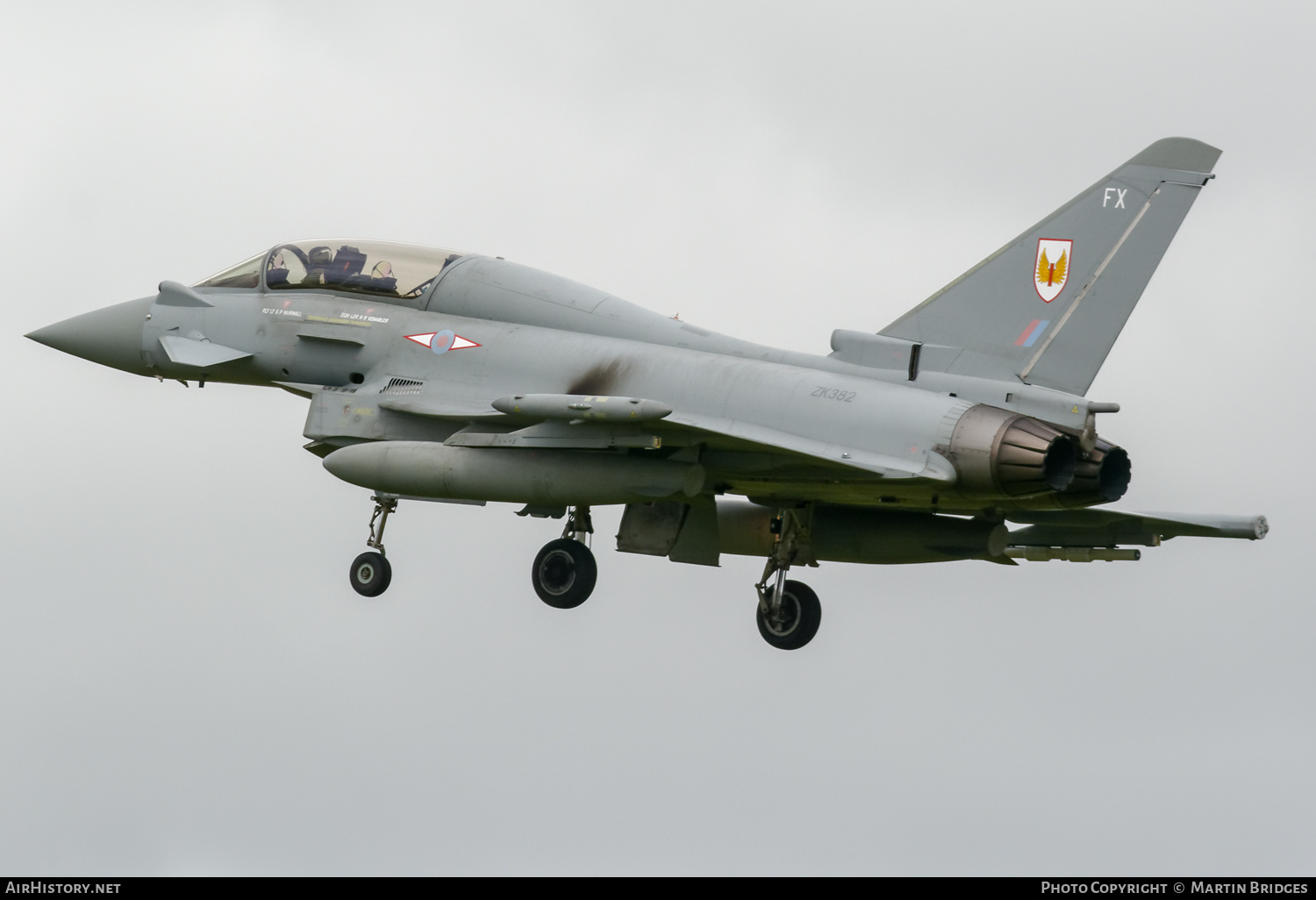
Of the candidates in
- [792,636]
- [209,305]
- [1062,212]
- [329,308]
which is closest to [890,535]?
[792,636]

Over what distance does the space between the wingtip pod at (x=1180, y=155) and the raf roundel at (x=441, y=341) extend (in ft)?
23.1

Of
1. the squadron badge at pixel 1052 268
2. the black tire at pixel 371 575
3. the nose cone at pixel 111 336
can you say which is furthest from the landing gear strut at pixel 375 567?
the squadron badge at pixel 1052 268

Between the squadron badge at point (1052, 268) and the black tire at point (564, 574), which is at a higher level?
the squadron badge at point (1052, 268)

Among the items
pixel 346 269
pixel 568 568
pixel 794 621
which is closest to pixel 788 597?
pixel 794 621

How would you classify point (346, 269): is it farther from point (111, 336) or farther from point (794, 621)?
point (794, 621)

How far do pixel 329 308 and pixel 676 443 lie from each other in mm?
5000

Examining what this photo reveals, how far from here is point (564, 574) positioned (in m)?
20.1

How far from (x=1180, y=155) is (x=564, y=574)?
7532 mm

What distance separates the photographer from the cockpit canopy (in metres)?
20.9

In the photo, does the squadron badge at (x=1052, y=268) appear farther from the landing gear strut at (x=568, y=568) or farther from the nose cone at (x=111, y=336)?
the nose cone at (x=111, y=336)

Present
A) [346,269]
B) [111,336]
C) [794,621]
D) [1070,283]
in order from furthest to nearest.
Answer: [111,336]
[346,269]
[794,621]
[1070,283]

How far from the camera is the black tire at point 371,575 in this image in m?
20.6

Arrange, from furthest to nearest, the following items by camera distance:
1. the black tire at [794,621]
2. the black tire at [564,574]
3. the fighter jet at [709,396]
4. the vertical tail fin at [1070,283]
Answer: the black tire at [794,621], the black tire at [564,574], the vertical tail fin at [1070,283], the fighter jet at [709,396]

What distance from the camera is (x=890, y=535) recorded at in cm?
2089
